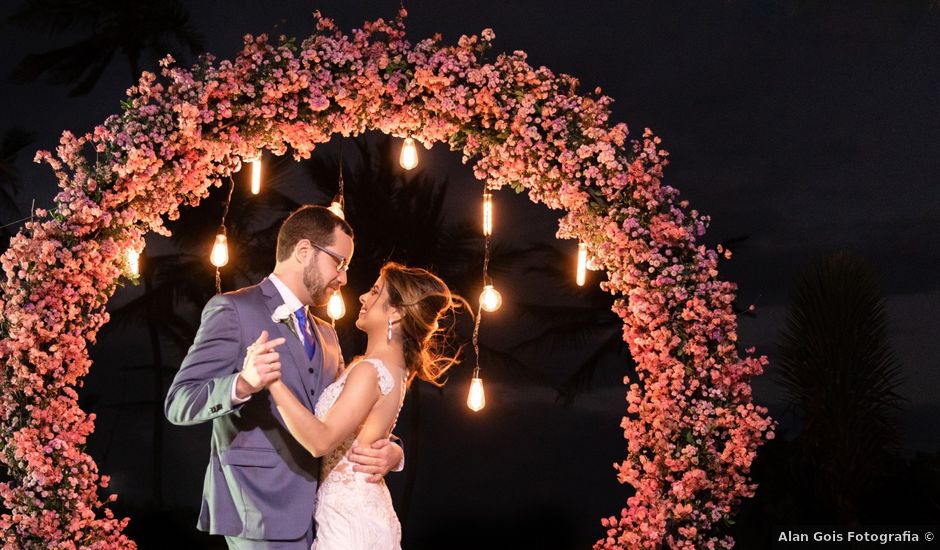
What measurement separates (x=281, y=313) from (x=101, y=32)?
1710 cm

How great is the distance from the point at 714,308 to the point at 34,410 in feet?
15.5

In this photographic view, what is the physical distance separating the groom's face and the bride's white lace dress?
44cm

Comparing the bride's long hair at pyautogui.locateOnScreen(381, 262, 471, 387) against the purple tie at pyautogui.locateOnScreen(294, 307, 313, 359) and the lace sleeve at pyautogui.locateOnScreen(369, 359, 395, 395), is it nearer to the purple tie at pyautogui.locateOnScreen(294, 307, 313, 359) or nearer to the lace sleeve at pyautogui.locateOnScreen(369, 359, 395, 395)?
the lace sleeve at pyautogui.locateOnScreen(369, 359, 395, 395)

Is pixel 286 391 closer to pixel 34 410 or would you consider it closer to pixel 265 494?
pixel 265 494

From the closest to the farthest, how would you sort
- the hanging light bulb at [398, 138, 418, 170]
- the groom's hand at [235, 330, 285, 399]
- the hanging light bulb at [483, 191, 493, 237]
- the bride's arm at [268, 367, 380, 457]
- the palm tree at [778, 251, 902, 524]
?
the groom's hand at [235, 330, 285, 399], the bride's arm at [268, 367, 380, 457], the hanging light bulb at [398, 138, 418, 170], the hanging light bulb at [483, 191, 493, 237], the palm tree at [778, 251, 902, 524]

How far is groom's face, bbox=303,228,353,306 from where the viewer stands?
5.18 m

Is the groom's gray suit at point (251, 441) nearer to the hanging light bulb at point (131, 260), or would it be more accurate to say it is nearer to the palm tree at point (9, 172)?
the hanging light bulb at point (131, 260)

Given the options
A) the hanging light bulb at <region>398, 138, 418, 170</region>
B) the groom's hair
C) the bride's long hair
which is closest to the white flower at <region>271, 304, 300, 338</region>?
the groom's hair

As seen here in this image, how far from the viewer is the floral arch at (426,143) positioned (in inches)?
254

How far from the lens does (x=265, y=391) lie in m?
5.07

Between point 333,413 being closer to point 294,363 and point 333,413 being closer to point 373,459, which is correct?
point 294,363

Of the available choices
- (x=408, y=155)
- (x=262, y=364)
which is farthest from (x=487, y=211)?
(x=262, y=364)

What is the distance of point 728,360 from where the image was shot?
22.7 ft

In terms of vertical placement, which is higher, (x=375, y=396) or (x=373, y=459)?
(x=375, y=396)
